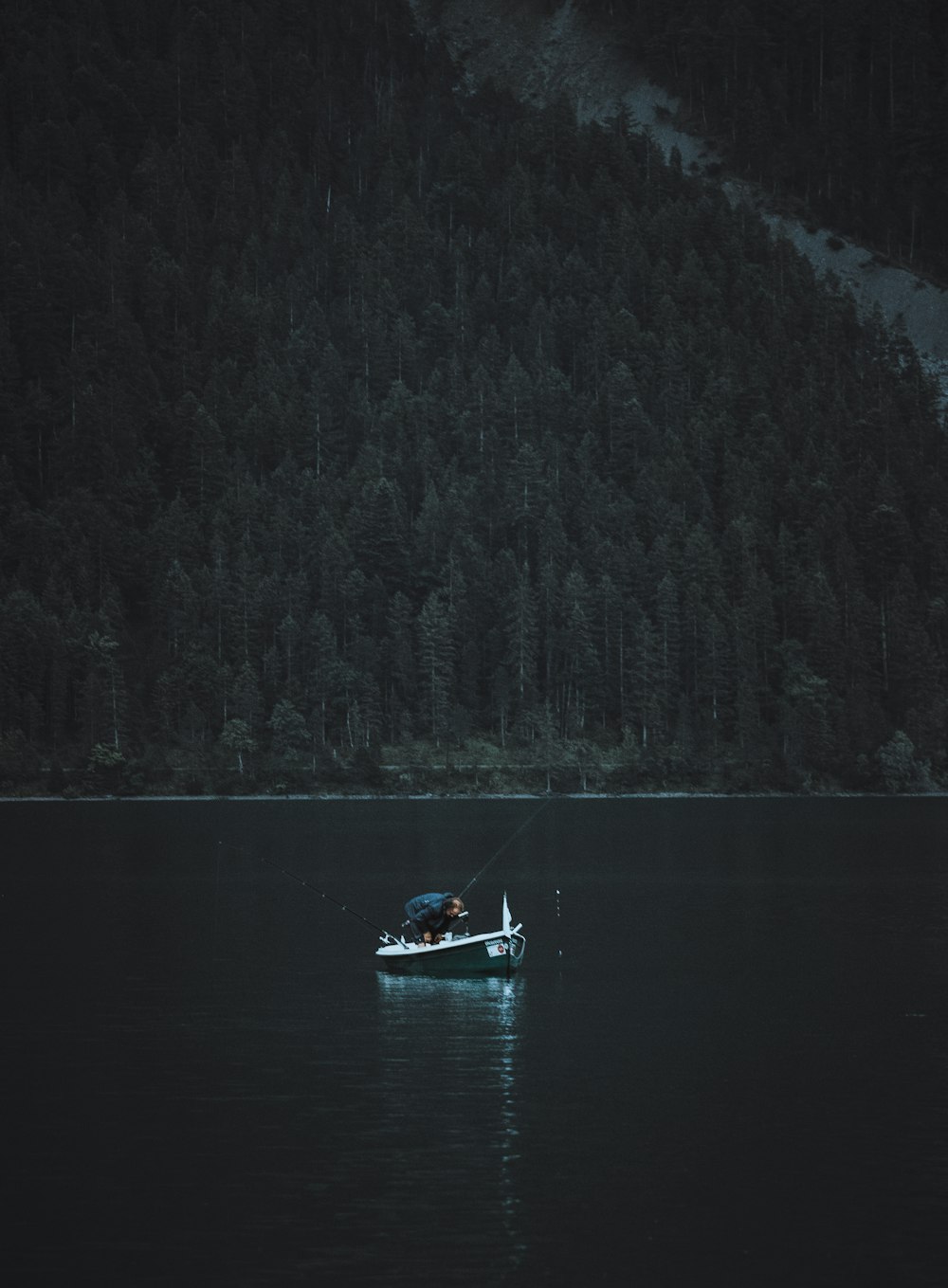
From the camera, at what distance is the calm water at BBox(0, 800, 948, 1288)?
29.2 metres

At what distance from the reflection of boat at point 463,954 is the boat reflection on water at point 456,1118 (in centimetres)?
118

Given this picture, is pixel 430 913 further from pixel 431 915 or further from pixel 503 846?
pixel 503 846

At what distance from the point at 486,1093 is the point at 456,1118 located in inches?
109

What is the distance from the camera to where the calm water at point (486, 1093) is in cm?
2923

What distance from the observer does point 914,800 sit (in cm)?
18612

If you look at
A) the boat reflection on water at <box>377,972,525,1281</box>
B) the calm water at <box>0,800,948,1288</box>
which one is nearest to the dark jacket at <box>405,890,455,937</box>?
the calm water at <box>0,800,948,1288</box>

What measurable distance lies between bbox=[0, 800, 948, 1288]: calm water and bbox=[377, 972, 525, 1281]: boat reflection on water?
0.36ft

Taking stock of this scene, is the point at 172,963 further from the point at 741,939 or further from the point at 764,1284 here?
the point at 764,1284

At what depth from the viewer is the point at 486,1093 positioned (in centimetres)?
4059

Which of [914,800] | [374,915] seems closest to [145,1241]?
[374,915]

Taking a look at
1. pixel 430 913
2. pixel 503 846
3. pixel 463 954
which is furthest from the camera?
pixel 503 846

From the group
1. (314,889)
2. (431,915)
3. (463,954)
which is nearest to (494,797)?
(314,889)

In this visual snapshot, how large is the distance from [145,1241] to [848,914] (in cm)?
5193

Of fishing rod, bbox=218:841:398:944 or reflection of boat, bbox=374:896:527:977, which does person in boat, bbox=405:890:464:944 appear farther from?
fishing rod, bbox=218:841:398:944
